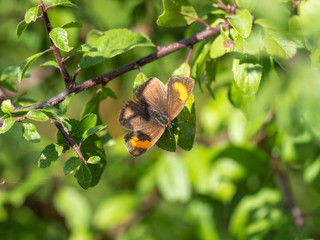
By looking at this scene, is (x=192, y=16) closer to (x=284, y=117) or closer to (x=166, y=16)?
(x=166, y=16)

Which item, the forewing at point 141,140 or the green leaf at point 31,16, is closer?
the green leaf at point 31,16

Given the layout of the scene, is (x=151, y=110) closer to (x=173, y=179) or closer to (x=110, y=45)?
(x=110, y=45)

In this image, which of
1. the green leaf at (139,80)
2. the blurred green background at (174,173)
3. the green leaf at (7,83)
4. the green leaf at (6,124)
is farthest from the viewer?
the blurred green background at (174,173)

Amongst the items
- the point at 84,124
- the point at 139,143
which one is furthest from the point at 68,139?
the point at 139,143

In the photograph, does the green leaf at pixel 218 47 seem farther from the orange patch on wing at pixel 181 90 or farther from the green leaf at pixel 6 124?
the green leaf at pixel 6 124

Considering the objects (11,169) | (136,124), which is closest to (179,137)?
(136,124)

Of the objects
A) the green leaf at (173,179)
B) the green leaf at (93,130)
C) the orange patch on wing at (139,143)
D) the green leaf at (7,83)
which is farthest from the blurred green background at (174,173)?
the green leaf at (93,130)

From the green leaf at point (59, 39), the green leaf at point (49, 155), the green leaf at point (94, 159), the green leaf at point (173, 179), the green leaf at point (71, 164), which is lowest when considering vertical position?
the green leaf at point (173, 179)
